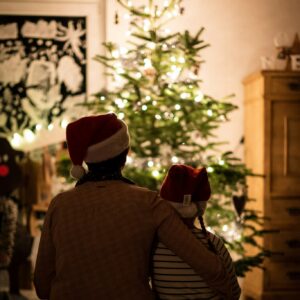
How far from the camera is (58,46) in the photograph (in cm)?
494

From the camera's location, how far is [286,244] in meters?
4.47

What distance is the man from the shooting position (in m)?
1.63

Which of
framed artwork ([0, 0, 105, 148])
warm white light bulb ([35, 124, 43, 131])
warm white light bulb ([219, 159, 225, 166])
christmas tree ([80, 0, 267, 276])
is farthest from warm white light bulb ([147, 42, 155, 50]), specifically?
warm white light bulb ([35, 124, 43, 131])

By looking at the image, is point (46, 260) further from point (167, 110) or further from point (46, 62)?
point (46, 62)

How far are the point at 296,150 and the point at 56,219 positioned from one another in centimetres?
311

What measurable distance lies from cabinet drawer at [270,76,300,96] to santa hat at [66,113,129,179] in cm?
286

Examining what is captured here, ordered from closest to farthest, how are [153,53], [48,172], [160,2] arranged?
[153,53]
[160,2]
[48,172]

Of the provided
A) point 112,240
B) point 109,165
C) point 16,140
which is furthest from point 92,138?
point 16,140

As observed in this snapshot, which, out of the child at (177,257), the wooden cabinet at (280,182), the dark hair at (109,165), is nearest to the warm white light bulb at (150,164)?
the wooden cabinet at (280,182)

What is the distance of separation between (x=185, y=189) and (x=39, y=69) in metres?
3.38

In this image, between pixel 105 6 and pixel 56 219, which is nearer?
pixel 56 219

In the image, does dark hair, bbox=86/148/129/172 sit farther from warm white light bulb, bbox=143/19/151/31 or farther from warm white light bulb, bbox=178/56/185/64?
warm white light bulb, bbox=143/19/151/31

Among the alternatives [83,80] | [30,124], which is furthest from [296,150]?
[30,124]

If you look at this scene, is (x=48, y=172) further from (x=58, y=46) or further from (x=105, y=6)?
(x=105, y=6)
